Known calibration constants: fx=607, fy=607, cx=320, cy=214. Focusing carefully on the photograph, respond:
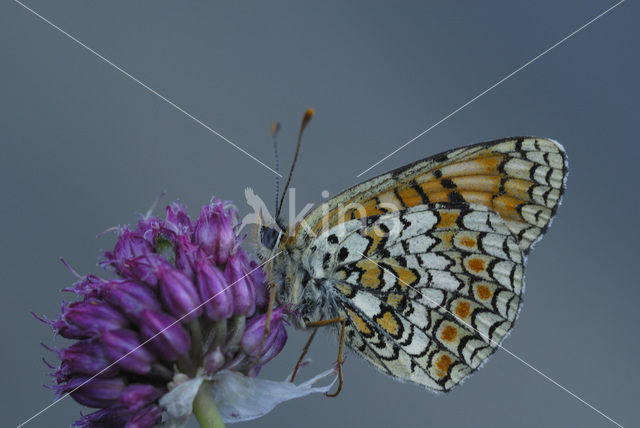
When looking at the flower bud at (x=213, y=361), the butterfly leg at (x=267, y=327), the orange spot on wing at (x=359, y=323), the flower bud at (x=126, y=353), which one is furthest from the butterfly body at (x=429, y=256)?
the flower bud at (x=126, y=353)

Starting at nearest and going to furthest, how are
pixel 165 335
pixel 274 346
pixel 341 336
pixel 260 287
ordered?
pixel 165 335
pixel 274 346
pixel 260 287
pixel 341 336

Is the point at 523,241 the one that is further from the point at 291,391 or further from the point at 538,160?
the point at 291,391

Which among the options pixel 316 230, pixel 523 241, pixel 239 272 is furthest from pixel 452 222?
pixel 239 272

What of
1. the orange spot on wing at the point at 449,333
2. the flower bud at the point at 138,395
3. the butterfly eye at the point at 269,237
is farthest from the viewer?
the orange spot on wing at the point at 449,333

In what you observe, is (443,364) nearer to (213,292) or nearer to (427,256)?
(427,256)

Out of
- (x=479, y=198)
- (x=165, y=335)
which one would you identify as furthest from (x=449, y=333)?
(x=165, y=335)

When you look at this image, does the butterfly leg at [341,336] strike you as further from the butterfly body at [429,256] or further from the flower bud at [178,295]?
the flower bud at [178,295]
